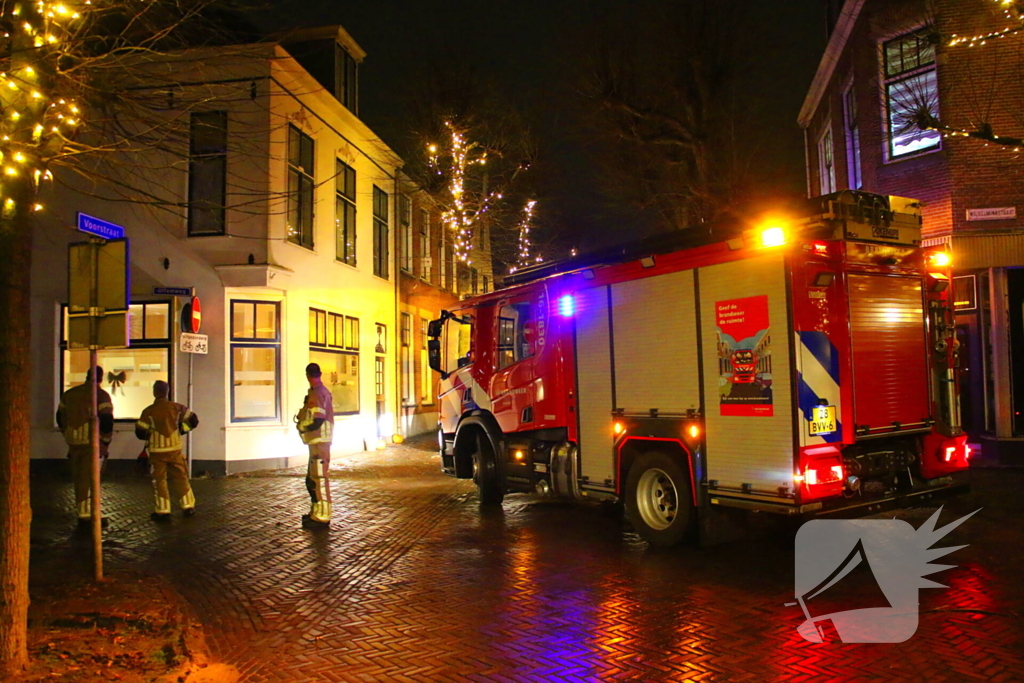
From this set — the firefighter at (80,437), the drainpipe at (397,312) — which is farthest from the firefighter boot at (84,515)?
the drainpipe at (397,312)

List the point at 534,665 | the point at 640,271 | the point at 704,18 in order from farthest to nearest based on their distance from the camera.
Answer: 1. the point at 704,18
2. the point at 640,271
3. the point at 534,665

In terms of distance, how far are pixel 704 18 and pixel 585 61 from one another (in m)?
2.70

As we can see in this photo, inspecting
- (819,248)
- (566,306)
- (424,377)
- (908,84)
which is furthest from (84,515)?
(908,84)

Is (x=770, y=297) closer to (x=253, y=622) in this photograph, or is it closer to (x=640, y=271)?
(x=640, y=271)

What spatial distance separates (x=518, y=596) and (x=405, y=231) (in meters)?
17.2

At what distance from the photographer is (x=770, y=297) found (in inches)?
257

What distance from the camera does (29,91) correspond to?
4785 mm

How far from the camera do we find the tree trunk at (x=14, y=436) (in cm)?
430

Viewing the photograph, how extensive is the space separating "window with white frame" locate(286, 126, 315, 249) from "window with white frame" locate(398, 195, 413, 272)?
18.5ft

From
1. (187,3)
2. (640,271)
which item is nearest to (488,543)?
(640,271)

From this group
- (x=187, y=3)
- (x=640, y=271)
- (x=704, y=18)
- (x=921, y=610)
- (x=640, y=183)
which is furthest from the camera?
(x=640, y=183)

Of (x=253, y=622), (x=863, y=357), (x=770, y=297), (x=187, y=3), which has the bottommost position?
(x=253, y=622)

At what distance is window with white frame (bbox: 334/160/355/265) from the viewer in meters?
17.2

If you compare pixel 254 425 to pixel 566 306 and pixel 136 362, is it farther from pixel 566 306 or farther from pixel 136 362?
pixel 566 306
